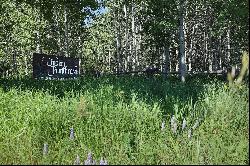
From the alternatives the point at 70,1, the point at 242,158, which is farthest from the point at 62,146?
the point at 70,1

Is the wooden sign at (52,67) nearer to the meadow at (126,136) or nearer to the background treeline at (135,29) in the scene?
the background treeline at (135,29)

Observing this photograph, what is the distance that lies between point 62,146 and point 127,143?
82 centimetres

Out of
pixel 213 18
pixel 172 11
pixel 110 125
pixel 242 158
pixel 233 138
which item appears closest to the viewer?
Result: pixel 242 158

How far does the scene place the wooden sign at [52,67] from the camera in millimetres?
13812

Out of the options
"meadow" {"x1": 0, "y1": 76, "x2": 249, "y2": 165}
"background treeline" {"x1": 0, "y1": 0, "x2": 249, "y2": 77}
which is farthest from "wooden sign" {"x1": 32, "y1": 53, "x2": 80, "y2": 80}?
"meadow" {"x1": 0, "y1": 76, "x2": 249, "y2": 165}

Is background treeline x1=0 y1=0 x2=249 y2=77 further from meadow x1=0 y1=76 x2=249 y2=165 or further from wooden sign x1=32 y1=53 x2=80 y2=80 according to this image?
meadow x1=0 y1=76 x2=249 y2=165

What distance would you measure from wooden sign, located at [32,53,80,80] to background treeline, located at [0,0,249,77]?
6.08 m

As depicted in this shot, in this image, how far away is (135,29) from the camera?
43719mm

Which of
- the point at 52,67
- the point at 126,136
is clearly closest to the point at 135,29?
the point at 52,67

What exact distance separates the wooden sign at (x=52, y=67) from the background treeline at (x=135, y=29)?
6078mm

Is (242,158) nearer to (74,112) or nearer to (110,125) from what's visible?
(110,125)

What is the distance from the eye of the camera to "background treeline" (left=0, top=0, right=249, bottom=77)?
2164cm

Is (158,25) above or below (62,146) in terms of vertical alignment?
above

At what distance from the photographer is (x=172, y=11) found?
21172 mm
